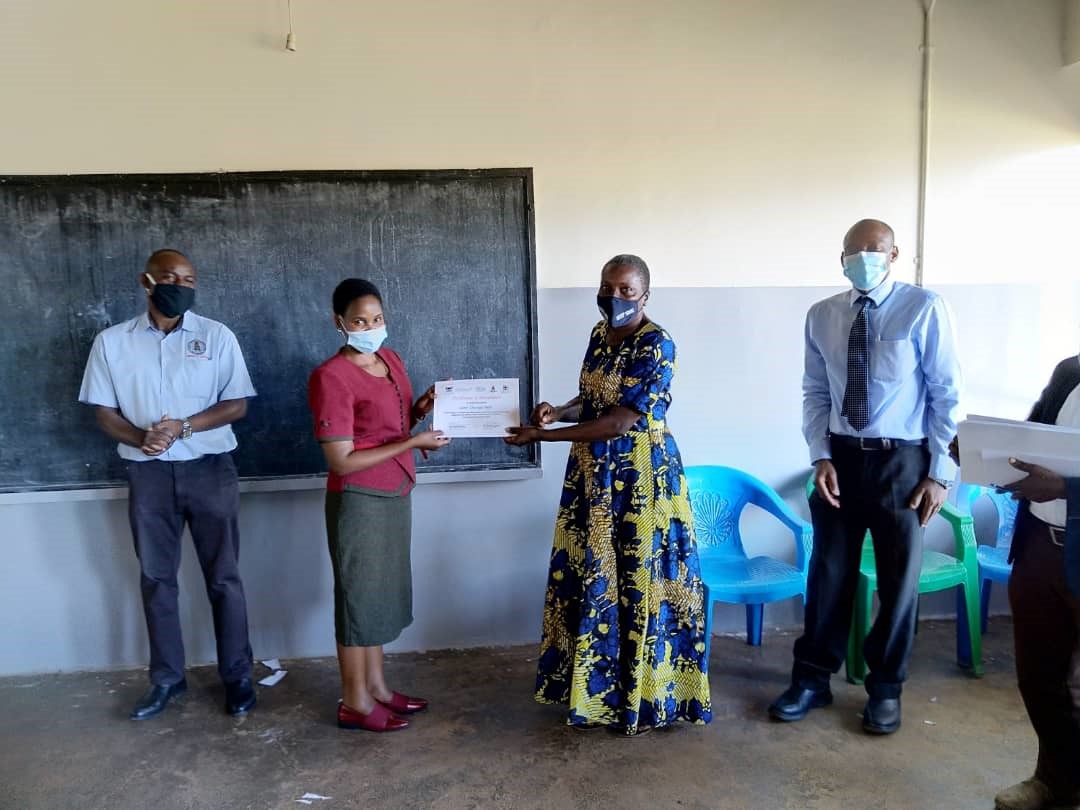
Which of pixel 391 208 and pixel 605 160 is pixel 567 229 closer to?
pixel 605 160

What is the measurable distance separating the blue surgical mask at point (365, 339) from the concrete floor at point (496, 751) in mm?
1467

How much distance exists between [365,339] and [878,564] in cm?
202

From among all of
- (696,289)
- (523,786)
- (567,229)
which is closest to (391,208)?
(567,229)

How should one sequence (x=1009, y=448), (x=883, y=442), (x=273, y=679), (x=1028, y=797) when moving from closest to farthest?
(x=1009, y=448), (x=1028, y=797), (x=883, y=442), (x=273, y=679)

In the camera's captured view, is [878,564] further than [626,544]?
Yes

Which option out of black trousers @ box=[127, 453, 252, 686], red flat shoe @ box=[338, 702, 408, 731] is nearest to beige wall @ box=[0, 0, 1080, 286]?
black trousers @ box=[127, 453, 252, 686]

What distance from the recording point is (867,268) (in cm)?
259

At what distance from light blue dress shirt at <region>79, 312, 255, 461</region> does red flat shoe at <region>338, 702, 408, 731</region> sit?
1169 mm

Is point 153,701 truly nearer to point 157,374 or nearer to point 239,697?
point 239,697

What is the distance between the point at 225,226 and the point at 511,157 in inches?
50.8

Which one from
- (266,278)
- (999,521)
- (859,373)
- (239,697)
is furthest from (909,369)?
(239,697)

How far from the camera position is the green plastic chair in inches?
122

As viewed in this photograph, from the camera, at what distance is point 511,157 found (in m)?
3.33

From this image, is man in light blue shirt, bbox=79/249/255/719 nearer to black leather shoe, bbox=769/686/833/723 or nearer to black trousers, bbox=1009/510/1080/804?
black leather shoe, bbox=769/686/833/723
